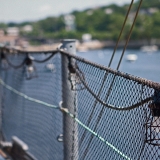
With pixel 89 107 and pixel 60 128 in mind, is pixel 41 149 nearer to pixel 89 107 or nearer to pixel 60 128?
pixel 60 128

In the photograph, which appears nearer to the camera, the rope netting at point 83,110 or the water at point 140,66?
the rope netting at point 83,110

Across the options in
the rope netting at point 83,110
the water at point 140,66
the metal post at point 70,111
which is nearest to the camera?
the rope netting at point 83,110

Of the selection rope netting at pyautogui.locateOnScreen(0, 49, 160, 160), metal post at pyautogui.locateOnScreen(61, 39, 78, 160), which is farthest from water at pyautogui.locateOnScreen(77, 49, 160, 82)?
metal post at pyautogui.locateOnScreen(61, 39, 78, 160)

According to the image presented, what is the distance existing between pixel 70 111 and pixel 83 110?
28cm

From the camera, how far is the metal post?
164 inches

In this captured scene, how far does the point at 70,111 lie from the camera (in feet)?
14.0

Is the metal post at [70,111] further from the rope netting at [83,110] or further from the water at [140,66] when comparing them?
the water at [140,66]

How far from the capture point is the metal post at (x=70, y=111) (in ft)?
13.6

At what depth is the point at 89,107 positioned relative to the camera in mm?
3898

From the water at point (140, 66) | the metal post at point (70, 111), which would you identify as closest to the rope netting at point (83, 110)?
the metal post at point (70, 111)

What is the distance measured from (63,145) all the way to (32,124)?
166 cm

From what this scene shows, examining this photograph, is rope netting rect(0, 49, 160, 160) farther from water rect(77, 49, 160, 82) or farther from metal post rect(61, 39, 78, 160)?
water rect(77, 49, 160, 82)

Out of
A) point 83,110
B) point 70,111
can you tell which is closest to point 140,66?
point 70,111

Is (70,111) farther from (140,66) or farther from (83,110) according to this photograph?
(140,66)
